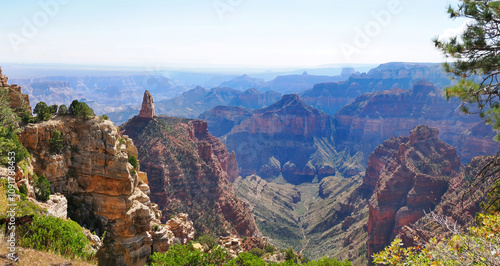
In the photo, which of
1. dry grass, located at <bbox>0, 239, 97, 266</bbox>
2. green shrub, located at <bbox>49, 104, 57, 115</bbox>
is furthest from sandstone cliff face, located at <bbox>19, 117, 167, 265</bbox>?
dry grass, located at <bbox>0, 239, 97, 266</bbox>

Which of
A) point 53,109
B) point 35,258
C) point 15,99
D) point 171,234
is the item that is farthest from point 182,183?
point 35,258

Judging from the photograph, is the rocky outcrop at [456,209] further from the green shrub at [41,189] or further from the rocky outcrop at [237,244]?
the green shrub at [41,189]

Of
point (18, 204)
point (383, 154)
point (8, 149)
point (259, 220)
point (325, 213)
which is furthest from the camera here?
point (383, 154)

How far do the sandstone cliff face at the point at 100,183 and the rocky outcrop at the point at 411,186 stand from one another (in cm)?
6421

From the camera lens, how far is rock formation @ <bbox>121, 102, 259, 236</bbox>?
60.8 metres

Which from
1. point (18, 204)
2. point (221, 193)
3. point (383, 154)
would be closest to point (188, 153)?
point (221, 193)

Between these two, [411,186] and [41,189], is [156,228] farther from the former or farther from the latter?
[411,186]

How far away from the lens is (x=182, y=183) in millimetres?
66625

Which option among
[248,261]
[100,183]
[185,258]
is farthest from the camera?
[100,183]

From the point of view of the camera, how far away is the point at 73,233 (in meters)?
17.4

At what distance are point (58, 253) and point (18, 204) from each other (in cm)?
472

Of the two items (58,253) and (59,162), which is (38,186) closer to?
(59,162)

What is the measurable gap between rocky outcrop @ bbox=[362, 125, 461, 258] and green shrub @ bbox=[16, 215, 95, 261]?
69292mm

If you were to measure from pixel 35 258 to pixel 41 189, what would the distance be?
9913 mm
